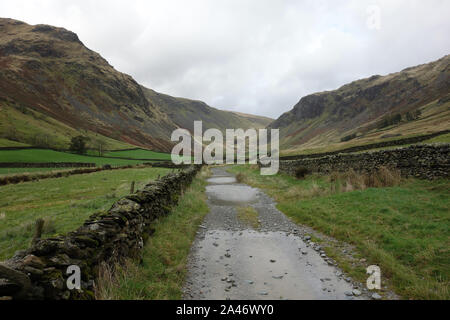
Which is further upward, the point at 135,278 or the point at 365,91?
the point at 365,91

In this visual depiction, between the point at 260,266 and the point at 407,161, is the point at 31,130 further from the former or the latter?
the point at 407,161

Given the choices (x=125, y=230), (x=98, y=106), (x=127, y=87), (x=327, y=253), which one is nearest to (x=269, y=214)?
(x=327, y=253)

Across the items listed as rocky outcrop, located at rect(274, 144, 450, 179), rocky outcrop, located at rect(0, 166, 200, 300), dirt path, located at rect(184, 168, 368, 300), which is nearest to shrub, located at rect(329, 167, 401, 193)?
rocky outcrop, located at rect(274, 144, 450, 179)

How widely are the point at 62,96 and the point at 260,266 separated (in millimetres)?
162630

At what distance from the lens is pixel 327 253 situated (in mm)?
7879

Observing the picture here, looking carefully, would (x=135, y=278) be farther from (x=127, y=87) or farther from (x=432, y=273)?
(x=127, y=87)

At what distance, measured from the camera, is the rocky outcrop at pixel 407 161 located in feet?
41.8

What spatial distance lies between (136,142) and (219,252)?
12829cm

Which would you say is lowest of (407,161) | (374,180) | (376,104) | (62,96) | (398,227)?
(398,227)

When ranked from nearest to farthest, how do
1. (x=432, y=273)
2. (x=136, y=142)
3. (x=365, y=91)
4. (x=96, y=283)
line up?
(x=96, y=283)
(x=432, y=273)
(x=136, y=142)
(x=365, y=91)

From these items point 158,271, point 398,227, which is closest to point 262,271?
point 158,271

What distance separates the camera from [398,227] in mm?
8516

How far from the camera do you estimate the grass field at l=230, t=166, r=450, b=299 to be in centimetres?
580
